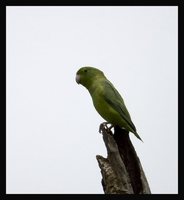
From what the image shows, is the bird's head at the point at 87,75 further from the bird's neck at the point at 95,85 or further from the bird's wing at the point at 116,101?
the bird's wing at the point at 116,101

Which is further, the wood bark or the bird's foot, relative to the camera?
the bird's foot

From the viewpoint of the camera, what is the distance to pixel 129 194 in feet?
23.5

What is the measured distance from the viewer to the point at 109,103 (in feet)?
31.8

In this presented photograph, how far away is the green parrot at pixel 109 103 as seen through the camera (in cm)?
948

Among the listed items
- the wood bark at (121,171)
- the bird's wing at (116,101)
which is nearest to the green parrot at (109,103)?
the bird's wing at (116,101)

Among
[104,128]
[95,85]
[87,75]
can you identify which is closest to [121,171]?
[104,128]

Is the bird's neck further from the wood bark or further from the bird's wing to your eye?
the wood bark

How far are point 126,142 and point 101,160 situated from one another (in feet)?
2.78

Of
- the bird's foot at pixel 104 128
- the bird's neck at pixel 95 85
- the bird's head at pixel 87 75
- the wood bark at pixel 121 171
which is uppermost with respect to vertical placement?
the bird's head at pixel 87 75

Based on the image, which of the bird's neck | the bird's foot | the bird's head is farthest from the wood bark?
the bird's head

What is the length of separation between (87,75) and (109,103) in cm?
114

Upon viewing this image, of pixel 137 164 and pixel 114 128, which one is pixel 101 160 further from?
pixel 114 128

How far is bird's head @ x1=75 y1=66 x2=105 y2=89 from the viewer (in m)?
10.4

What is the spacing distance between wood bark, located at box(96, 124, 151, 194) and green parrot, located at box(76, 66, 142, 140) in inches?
53.0
